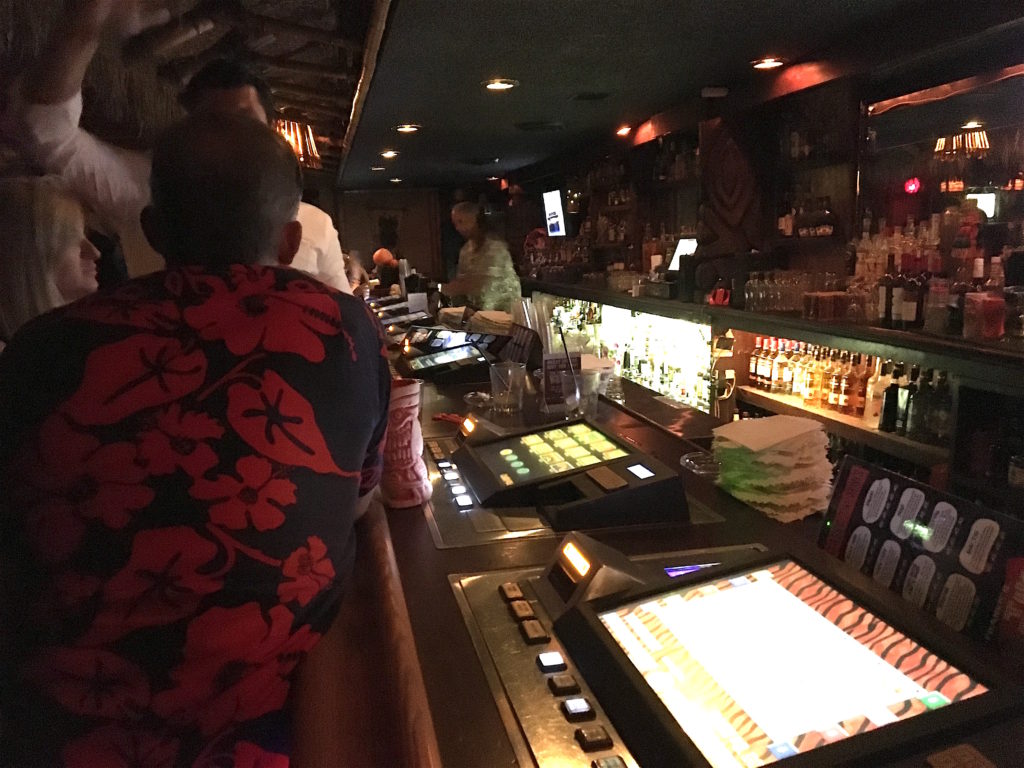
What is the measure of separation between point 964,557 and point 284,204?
990 mm

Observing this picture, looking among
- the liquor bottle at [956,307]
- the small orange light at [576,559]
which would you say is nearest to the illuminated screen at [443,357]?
the liquor bottle at [956,307]

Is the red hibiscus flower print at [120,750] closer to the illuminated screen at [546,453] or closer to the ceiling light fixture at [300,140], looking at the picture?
the illuminated screen at [546,453]

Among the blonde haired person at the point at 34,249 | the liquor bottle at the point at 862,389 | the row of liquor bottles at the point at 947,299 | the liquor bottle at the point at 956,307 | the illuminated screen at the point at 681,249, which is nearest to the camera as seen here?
the blonde haired person at the point at 34,249

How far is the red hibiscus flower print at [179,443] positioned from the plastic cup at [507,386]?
118cm

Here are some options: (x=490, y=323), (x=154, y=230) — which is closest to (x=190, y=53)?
(x=490, y=323)

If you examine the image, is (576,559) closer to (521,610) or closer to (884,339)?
(521,610)

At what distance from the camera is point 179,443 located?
853 millimetres

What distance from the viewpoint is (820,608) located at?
2.78 feet

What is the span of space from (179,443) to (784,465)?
3.15 ft

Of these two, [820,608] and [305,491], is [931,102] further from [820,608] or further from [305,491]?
[305,491]

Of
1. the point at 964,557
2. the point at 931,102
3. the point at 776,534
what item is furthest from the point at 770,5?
the point at 964,557

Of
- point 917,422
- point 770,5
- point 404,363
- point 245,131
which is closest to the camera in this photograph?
point 245,131

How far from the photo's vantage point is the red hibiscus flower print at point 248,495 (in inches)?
33.7

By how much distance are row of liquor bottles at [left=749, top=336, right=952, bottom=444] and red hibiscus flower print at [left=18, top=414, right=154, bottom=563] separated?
105 inches
